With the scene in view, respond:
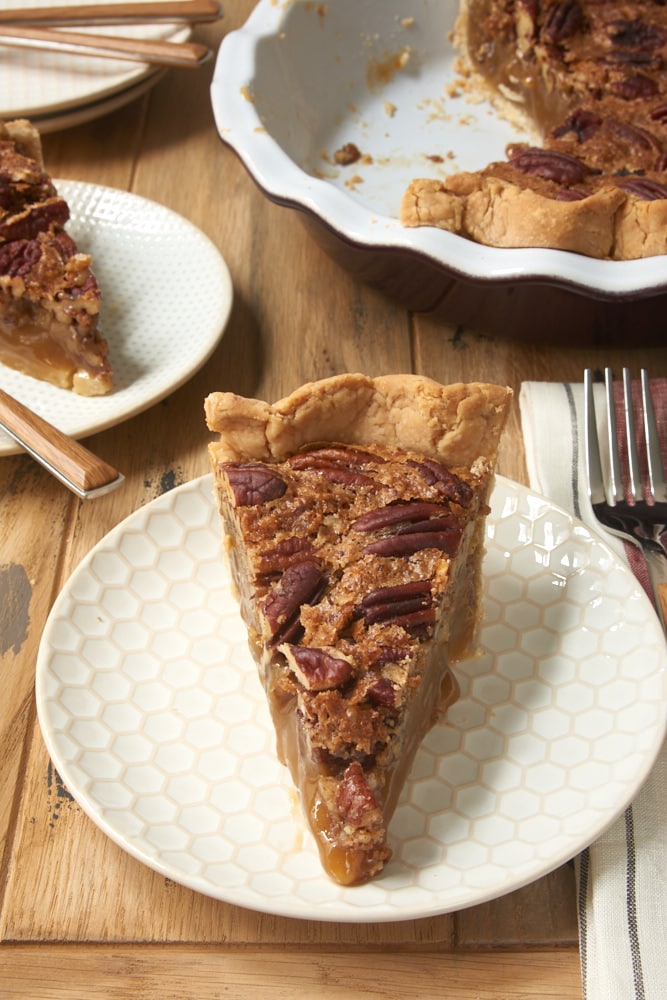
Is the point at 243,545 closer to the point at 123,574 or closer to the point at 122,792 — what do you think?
the point at 123,574

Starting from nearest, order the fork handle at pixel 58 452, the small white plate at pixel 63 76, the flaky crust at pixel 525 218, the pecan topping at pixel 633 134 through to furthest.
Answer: the fork handle at pixel 58 452
the flaky crust at pixel 525 218
the pecan topping at pixel 633 134
the small white plate at pixel 63 76

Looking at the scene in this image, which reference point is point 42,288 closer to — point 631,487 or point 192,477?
point 192,477

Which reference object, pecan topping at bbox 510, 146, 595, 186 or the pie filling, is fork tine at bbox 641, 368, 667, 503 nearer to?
the pie filling

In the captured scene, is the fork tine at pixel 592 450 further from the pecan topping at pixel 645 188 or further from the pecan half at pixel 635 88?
the pecan half at pixel 635 88

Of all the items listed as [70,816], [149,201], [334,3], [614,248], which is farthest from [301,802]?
[334,3]

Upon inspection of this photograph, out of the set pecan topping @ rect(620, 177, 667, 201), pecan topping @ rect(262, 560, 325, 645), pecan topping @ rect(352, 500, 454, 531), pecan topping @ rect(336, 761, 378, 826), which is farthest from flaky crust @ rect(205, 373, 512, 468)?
pecan topping @ rect(620, 177, 667, 201)

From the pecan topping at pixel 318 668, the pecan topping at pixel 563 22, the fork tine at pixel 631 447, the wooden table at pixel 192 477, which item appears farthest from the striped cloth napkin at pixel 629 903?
the pecan topping at pixel 563 22

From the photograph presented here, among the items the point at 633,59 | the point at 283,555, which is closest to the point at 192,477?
the point at 283,555

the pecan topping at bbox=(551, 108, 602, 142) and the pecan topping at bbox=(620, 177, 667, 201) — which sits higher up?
the pecan topping at bbox=(620, 177, 667, 201)
